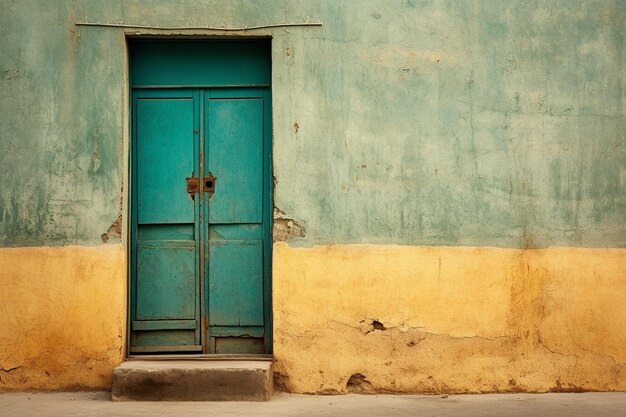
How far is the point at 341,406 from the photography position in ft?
16.8

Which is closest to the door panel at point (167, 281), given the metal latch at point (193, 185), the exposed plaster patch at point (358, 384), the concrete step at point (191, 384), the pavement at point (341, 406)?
the metal latch at point (193, 185)

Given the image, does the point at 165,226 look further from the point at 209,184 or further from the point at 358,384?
the point at 358,384

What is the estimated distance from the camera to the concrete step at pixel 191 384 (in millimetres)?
5164

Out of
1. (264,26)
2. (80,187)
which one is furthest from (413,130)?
(80,187)

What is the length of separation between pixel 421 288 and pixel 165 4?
2.66m

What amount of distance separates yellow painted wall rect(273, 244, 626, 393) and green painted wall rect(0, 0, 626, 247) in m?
0.19

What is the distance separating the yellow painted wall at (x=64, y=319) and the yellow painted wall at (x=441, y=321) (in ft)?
3.73

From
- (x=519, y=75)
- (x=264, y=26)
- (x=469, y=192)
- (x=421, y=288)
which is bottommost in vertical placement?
(x=421, y=288)

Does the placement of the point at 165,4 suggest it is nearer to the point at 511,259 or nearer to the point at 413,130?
the point at 413,130

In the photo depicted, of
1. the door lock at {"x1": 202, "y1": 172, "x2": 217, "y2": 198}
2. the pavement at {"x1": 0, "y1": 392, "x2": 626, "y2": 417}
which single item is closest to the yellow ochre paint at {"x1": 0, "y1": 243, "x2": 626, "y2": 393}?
the pavement at {"x1": 0, "y1": 392, "x2": 626, "y2": 417}

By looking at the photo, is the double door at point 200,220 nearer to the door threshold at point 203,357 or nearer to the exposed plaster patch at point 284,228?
the door threshold at point 203,357

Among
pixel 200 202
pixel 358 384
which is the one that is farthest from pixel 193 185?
pixel 358 384

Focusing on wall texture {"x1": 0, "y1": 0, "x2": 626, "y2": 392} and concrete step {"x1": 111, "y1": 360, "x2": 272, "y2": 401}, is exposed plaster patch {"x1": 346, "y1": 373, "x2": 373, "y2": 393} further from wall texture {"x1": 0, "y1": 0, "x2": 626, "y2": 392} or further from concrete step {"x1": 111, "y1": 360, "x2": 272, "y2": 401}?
concrete step {"x1": 111, "y1": 360, "x2": 272, "y2": 401}

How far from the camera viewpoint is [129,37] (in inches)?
220
